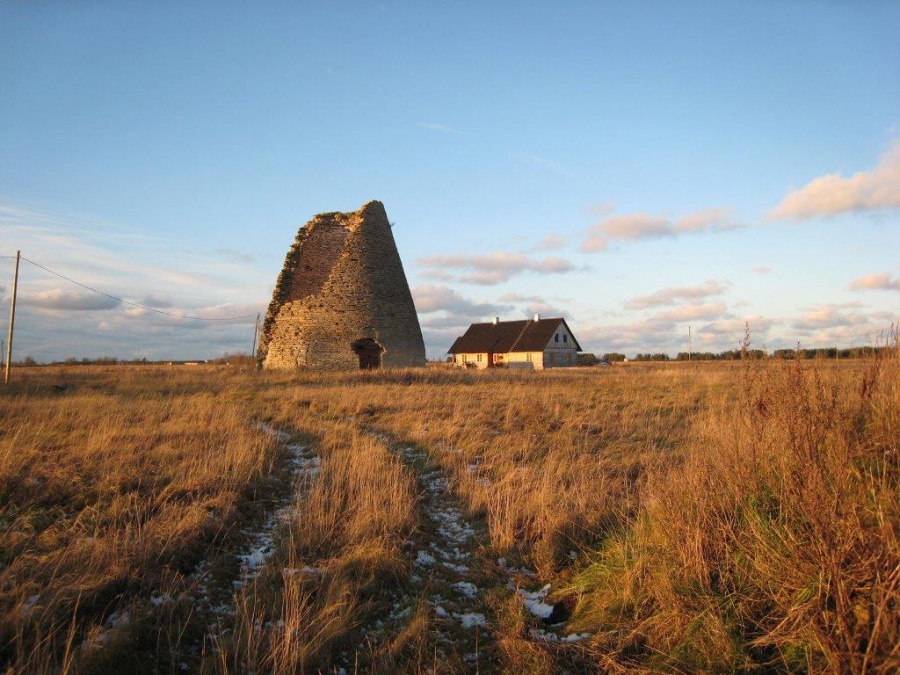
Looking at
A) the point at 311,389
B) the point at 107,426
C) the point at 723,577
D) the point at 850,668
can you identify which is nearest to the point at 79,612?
the point at 723,577

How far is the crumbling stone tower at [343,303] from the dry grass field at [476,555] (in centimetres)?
1322

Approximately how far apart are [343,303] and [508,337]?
22.9 m

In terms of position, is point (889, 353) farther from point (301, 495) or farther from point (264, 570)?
point (301, 495)

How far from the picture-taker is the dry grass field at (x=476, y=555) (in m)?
2.56

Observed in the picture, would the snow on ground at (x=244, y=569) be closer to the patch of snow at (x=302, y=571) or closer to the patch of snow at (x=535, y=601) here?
the patch of snow at (x=302, y=571)

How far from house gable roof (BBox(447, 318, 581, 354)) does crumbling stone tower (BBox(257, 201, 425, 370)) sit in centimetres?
1863

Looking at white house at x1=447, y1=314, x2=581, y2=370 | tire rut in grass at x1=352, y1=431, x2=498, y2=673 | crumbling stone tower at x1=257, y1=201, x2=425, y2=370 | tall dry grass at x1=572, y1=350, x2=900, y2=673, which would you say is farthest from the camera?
white house at x1=447, y1=314, x2=581, y2=370

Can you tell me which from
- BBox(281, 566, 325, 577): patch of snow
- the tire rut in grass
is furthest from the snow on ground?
the tire rut in grass

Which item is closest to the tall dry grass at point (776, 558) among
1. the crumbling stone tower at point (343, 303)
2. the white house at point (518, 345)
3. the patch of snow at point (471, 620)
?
the patch of snow at point (471, 620)

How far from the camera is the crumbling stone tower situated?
65.5ft

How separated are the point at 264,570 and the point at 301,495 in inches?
71.7

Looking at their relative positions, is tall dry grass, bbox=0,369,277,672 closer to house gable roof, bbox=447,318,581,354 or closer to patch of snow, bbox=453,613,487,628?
patch of snow, bbox=453,613,487,628

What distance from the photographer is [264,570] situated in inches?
148

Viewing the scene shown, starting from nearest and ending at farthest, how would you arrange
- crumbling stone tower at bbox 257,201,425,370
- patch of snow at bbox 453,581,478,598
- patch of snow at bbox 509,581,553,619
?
patch of snow at bbox 509,581,553,619
patch of snow at bbox 453,581,478,598
crumbling stone tower at bbox 257,201,425,370
